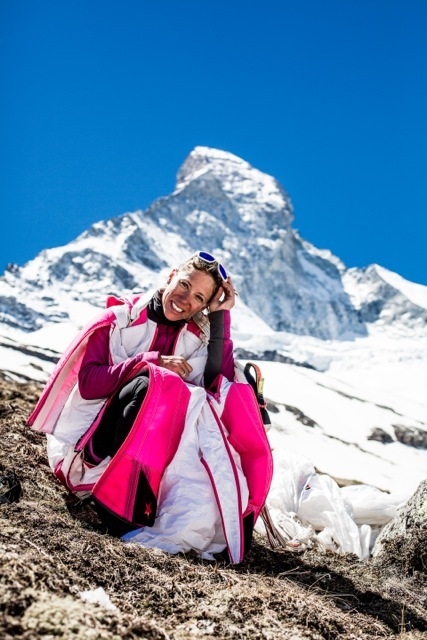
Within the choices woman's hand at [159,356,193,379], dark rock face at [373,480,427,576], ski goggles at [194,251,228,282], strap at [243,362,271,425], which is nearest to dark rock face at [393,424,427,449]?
dark rock face at [373,480,427,576]

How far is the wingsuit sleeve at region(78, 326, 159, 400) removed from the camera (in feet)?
13.6

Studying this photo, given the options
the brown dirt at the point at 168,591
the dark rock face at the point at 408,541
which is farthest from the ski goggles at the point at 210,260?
the dark rock face at the point at 408,541

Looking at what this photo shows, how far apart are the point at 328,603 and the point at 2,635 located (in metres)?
1.80

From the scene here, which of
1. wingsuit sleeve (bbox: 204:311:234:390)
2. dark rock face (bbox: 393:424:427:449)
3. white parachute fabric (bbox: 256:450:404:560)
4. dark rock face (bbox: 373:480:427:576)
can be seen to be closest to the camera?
dark rock face (bbox: 373:480:427:576)

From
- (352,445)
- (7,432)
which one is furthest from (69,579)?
(352,445)

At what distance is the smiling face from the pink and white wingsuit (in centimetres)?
Result: 37

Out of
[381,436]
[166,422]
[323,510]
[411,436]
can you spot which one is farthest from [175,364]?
[411,436]

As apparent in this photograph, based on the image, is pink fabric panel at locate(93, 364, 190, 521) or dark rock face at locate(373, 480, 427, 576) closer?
pink fabric panel at locate(93, 364, 190, 521)

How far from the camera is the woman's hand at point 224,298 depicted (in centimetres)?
472

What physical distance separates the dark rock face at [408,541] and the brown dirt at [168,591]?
0.13 m

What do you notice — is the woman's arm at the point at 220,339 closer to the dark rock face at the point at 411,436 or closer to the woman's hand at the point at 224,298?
the woman's hand at the point at 224,298

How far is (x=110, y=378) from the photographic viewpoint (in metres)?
4.16

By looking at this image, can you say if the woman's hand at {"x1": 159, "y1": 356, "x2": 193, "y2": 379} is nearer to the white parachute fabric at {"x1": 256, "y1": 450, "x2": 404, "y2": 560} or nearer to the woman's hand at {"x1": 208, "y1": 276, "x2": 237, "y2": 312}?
the woman's hand at {"x1": 208, "y1": 276, "x2": 237, "y2": 312}

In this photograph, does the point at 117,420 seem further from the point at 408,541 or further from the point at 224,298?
the point at 408,541
